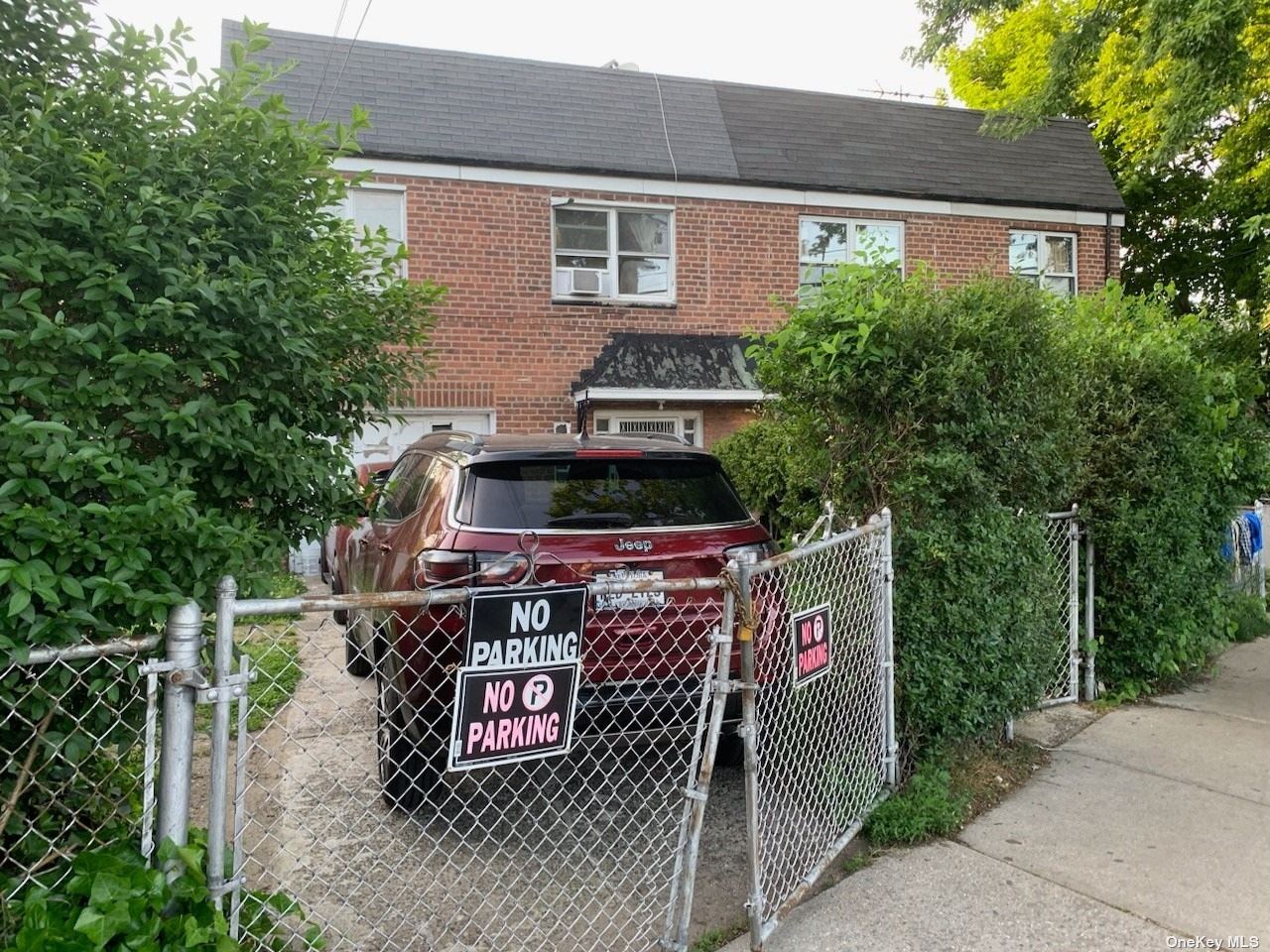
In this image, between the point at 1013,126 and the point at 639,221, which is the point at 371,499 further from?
the point at 1013,126

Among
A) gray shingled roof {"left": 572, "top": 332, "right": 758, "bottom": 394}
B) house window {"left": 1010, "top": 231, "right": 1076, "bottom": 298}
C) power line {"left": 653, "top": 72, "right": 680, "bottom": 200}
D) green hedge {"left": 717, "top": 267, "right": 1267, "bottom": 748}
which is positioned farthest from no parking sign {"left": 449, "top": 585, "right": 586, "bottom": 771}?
house window {"left": 1010, "top": 231, "right": 1076, "bottom": 298}

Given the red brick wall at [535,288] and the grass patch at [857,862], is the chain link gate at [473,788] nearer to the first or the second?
the grass patch at [857,862]

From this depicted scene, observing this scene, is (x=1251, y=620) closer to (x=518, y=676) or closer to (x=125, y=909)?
(x=518, y=676)

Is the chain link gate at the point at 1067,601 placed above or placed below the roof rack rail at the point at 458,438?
below

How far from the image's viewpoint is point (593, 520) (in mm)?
4285

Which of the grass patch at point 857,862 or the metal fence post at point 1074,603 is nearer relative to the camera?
the grass patch at point 857,862

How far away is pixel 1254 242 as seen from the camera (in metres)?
18.1

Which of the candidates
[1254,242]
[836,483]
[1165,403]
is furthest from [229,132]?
[1254,242]

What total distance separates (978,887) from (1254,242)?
18936mm

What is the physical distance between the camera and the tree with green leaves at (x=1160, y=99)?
323 inches

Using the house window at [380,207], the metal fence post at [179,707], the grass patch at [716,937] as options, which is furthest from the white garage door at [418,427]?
the metal fence post at [179,707]

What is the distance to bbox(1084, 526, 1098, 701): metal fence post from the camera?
5859 mm

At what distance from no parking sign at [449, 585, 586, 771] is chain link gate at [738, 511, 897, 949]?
0.70 meters

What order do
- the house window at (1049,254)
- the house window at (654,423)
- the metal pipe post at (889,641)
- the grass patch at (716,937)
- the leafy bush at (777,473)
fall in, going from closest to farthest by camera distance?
the grass patch at (716,937) → the metal pipe post at (889,641) → the leafy bush at (777,473) → the house window at (654,423) → the house window at (1049,254)
